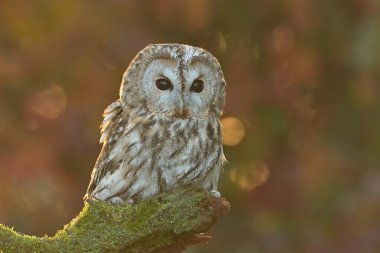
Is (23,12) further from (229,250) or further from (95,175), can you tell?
(95,175)

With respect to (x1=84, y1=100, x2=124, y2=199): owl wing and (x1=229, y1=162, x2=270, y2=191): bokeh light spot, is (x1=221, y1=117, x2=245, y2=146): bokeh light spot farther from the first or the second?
(x1=84, y1=100, x2=124, y2=199): owl wing

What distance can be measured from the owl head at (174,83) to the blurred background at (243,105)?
3748mm

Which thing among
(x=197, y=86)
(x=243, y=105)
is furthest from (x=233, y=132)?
(x=197, y=86)

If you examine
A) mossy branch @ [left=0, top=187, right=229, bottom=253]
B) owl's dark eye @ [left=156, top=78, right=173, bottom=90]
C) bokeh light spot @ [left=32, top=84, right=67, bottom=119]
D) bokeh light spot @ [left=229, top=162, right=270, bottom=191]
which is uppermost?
bokeh light spot @ [left=32, top=84, right=67, bottom=119]

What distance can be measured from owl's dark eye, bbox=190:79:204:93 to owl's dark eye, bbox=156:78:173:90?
4.8 inches

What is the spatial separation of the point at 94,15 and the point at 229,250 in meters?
2.55

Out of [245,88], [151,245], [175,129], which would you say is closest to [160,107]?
[175,129]

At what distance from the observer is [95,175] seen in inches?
257

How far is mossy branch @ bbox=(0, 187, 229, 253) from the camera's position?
5461 millimetres

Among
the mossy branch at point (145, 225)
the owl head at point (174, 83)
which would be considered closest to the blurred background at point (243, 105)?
the owl head at point (174, 83)

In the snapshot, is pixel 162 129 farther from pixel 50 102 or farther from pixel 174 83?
pixel 50 102

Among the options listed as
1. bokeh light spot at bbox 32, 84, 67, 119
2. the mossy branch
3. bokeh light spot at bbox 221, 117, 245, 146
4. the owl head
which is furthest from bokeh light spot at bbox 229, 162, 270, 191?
the mossy branch

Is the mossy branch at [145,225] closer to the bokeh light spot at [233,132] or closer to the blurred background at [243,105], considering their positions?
the blurred background at [243,105]

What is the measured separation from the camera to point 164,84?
642 cm
